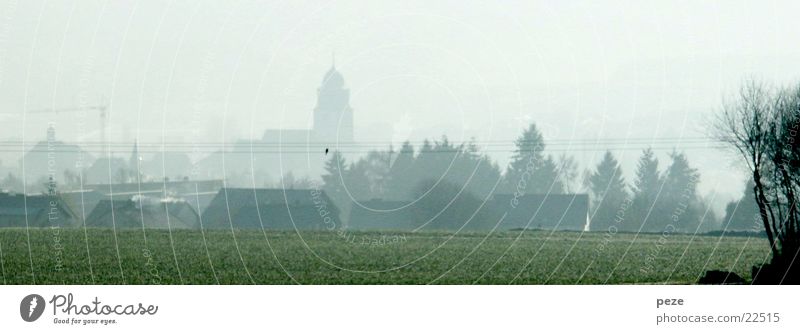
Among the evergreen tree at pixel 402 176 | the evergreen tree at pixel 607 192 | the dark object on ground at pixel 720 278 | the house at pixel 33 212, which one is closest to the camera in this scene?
the dark object on ground at pixel 720 278

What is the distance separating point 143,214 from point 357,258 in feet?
57.7

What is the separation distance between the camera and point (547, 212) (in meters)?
50.2

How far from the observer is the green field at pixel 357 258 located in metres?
29.3

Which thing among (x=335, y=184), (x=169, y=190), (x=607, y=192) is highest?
(x=335, y=184)

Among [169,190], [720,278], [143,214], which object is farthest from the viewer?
[143,214]

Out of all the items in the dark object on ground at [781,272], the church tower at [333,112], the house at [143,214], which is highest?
the church tower at [333,112]

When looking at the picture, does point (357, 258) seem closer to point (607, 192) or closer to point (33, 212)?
point (607, 192)

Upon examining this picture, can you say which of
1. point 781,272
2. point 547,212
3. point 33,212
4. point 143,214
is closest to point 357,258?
point 781,272

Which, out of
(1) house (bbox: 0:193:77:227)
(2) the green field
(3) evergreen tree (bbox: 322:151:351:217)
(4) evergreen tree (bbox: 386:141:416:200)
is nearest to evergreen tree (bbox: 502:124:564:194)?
(2) the green field

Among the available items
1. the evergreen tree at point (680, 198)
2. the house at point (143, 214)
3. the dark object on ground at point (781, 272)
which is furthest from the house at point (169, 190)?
the dark object on ground at point (781, 272)

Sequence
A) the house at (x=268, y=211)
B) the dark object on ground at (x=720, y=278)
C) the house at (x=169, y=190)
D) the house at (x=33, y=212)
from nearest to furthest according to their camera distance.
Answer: the dark object on ground at (x=720, y=278) < the house at (x=169, y=190) < the house at (x=33, y=212) < the house at (x=268, y=211)

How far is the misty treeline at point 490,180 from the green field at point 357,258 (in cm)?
147

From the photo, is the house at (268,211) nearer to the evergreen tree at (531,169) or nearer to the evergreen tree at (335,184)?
the evergreen tree at (335,184)
